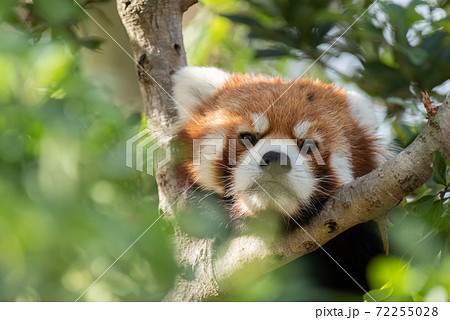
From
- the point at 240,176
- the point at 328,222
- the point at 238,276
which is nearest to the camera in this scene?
the point at 328,222

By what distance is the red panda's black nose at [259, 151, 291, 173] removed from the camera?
2.14 m

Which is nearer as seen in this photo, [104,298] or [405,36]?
[104,298]

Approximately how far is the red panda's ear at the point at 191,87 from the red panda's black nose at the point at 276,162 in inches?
30.5

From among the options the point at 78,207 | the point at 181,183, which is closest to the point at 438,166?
the point at 78,207

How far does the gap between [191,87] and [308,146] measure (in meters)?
0.79

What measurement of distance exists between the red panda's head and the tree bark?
0.14 metres

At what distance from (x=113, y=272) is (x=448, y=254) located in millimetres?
1140

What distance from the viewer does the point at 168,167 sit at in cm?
265

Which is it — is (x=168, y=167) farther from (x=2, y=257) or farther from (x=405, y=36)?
(x=2, y=257)

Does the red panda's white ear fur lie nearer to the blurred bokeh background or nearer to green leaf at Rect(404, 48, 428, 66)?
green leaf at Rect(404, 48, 428, 66)

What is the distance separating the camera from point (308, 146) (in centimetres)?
241

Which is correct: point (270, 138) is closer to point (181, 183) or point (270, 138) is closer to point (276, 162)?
point (276, 162)

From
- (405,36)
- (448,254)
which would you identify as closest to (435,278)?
(448,254)

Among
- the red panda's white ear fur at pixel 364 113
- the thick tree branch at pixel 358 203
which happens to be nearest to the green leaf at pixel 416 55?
the red panda's white ear fur at pixel 364 113
